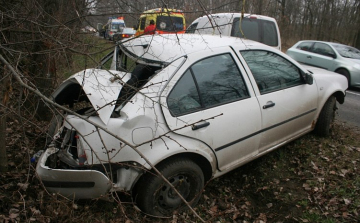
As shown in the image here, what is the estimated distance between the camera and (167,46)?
10.5 feet

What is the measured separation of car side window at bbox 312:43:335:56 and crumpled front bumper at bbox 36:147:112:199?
10218 millimetres

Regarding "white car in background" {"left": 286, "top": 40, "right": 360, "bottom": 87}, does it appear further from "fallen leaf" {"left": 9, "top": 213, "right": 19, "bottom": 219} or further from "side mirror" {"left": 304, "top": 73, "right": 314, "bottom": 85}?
"fallen leaf" {"left": 9, "top": 213, "right": 19, "bottom": 219}

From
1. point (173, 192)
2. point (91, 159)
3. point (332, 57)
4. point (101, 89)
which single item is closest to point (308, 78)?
point (173, 192)

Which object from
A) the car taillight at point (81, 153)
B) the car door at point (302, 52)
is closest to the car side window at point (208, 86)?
the car taillight at point (81, 153)

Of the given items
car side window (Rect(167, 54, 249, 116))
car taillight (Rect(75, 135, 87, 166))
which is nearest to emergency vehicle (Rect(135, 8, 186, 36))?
car side window (Rect(167, 54, 249, 116))

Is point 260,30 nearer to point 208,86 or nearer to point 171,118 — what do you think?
point 208,86

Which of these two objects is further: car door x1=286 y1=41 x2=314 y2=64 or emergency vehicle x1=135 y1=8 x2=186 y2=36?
car door x1=286 y1=41 x2=314 y2=64

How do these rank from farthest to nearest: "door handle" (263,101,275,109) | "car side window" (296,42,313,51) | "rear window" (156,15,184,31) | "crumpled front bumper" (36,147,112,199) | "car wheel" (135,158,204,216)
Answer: "car side window" (296,42,313,51), "door handle" (263,101,275,109), "rear window" (156,15,184,31), "car wheel" (135,158,204,216), "crumpled front bumper" (36,147,112,199)

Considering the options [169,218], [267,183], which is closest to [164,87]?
[169,218]

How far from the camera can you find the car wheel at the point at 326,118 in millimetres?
4477

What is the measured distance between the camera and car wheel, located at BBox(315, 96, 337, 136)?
14.7 feet

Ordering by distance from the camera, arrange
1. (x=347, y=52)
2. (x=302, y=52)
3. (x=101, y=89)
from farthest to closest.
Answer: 1. (x=302, y=52)
2. (x=347, y=52)
3. (x=101, y=89)

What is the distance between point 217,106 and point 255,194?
1.23 meters

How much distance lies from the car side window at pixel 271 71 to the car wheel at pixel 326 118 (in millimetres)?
781
